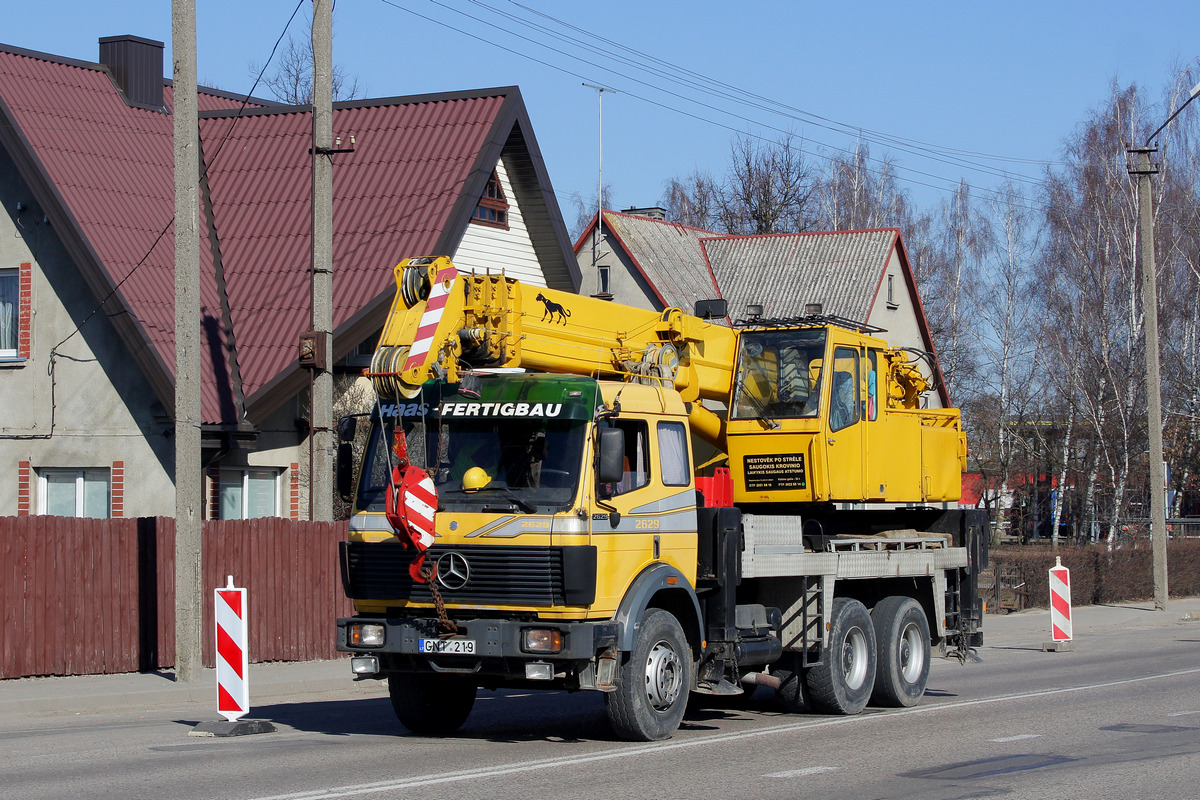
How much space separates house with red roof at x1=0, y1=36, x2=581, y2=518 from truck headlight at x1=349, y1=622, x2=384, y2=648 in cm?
942

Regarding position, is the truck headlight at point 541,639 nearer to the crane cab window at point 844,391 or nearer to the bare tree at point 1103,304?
the crane cab window at point 844,391

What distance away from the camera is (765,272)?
149ft

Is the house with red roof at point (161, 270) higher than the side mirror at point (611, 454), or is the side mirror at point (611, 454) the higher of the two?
the house with red roof at point (161, 270)

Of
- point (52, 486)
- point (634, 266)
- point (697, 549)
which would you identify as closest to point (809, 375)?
point (697, 549)

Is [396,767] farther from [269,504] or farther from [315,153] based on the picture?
[269,504]

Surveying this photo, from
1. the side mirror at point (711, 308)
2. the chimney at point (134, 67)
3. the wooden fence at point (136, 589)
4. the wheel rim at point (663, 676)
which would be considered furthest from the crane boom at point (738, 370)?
the chimney at point (134, 67)

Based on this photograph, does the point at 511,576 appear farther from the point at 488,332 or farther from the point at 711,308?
→ the point at 711,308

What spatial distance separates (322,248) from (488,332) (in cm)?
701

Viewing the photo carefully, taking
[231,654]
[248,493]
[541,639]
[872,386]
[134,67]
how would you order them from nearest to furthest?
[541,639] → [231,654] → [872,386] → [248,493] → [134,67]

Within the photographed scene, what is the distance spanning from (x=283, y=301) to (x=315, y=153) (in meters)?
5.10

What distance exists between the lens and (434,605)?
10.4 metres

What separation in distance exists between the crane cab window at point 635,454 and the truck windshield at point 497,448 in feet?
1.59

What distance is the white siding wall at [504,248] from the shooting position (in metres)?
24.3

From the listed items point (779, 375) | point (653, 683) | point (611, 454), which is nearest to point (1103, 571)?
point (779, 375)
